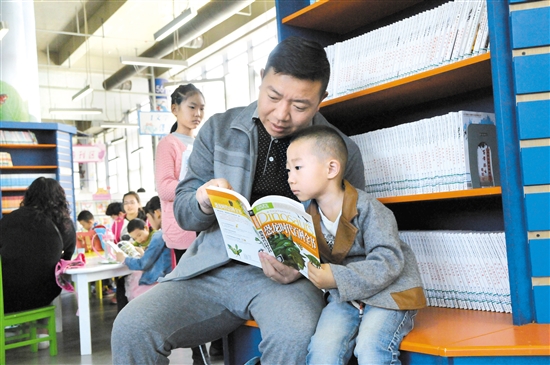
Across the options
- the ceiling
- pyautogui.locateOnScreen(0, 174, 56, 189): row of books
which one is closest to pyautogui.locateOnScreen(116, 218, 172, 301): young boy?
pyautogui.locateOnScreen(0, 174, 56, 189): row of books

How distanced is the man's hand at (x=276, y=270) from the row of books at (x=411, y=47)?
0.91 meters

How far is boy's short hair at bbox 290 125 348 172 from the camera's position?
1742 millimetres

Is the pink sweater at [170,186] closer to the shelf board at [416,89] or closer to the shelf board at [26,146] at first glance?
the shelf board at [416,89]

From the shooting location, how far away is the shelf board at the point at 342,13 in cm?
234

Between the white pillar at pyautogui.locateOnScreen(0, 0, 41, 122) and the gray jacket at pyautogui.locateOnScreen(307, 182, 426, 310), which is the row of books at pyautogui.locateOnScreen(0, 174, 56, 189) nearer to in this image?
the white pillar at pyautogui.locateOnScreen(0, 0, 41, 122)

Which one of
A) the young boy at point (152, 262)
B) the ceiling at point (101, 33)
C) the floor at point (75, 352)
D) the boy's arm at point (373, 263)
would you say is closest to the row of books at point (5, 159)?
the floor at point (75, 352)

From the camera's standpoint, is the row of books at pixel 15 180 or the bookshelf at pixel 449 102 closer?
the bookshelf at pixel 449 102

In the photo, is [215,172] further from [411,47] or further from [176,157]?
[176,157]

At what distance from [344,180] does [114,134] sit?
22362 mm

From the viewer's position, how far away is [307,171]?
1.74 meters

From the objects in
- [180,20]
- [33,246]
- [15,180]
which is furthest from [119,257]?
[180,20]

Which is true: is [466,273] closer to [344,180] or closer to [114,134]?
[344,180]

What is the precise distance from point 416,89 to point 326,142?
2.02ft

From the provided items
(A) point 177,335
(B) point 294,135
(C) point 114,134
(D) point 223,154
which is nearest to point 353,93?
(B) point 294,135
